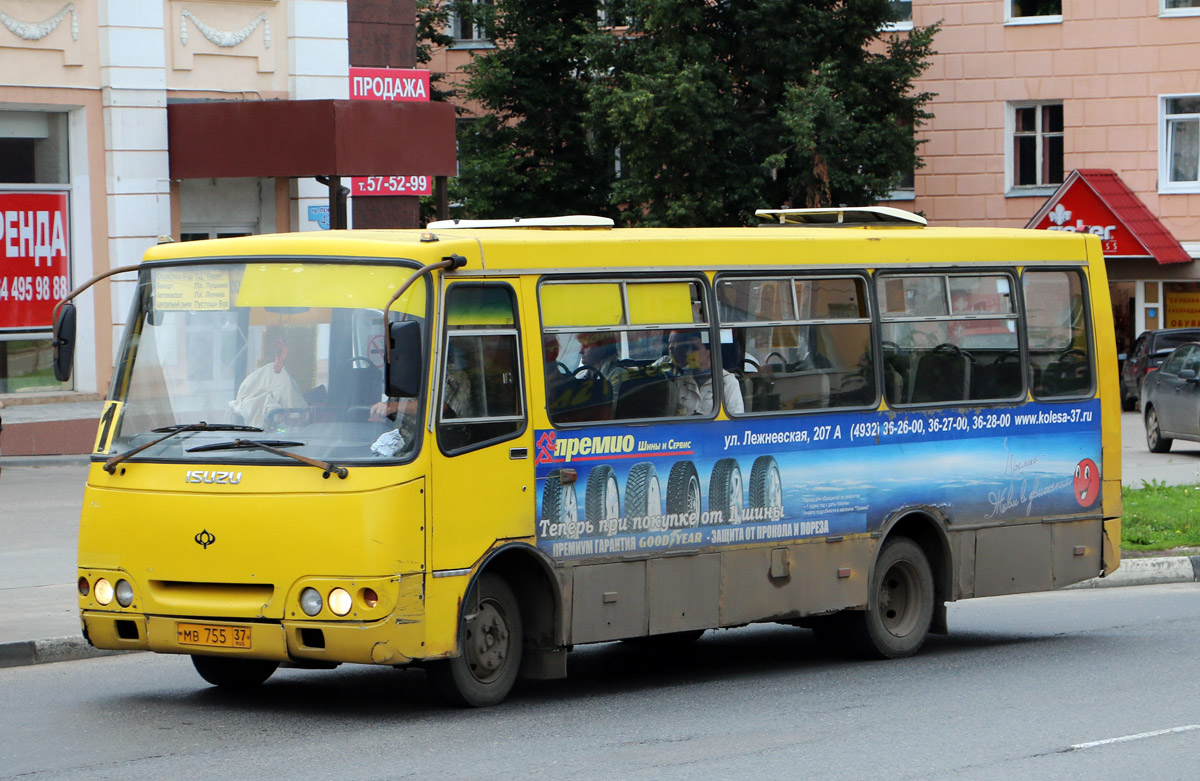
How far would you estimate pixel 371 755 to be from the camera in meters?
8.16

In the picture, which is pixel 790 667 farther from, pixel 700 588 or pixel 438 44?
pixel 438 44

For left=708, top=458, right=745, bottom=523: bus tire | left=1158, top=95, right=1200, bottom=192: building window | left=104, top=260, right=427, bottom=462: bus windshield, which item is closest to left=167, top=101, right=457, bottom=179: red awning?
left=708, top=458, right=745, bottom=523: bus tire

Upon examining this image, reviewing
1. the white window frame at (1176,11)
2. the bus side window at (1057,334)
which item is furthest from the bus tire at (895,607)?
the white window frame at (1176,11)

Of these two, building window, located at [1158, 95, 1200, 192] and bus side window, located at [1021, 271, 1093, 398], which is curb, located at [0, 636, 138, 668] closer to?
bus side window, located at [1021, 271, 1093, 398]

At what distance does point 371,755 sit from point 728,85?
3124 cm

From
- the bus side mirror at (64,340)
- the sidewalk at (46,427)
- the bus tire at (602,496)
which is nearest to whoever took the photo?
the bus side mirror at (64,340)

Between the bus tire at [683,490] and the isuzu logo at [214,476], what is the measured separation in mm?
2493

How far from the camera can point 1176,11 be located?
39156mm

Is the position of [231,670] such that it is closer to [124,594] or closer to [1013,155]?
[124,594]

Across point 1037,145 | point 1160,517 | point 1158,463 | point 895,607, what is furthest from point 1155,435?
point 895,607

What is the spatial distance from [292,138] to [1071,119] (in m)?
23.0

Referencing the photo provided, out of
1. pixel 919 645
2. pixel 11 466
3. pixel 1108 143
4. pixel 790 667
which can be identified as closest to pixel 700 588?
pixel 790 667

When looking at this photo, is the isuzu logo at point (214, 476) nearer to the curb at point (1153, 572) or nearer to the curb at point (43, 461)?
the curb at point (1153, 572)

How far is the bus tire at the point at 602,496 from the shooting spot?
32.3 feet
